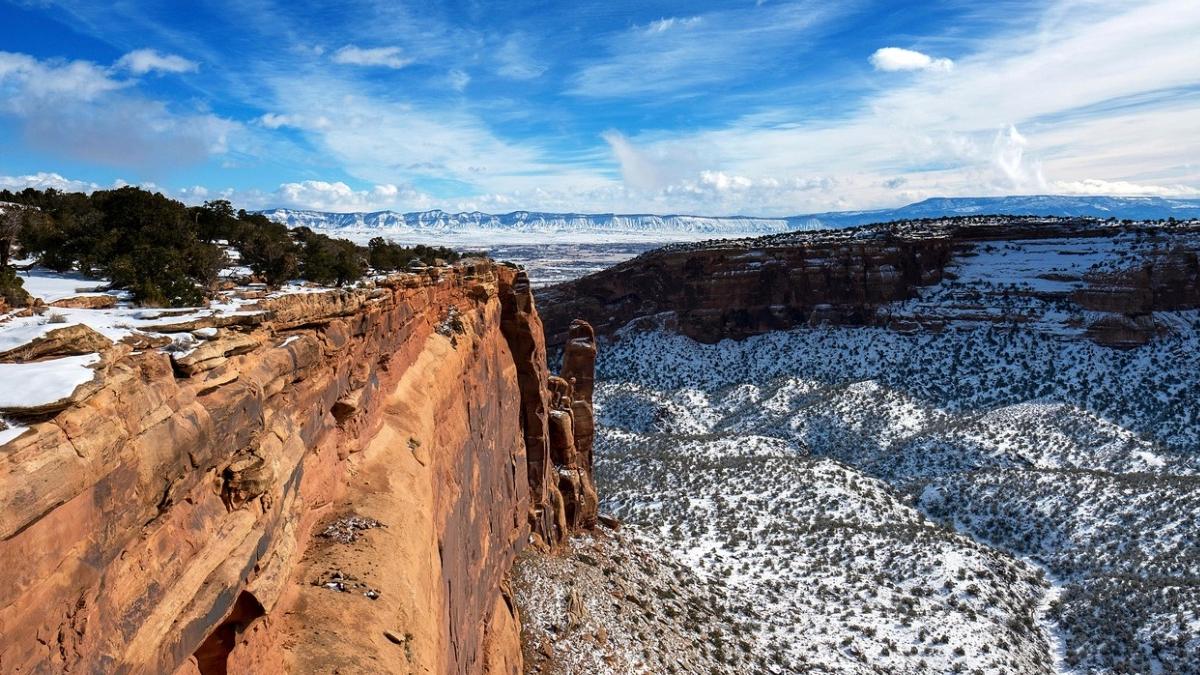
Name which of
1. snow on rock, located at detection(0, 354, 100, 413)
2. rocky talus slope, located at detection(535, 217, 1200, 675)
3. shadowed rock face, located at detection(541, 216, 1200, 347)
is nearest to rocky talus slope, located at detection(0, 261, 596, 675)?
snow on rock, located at detection(0, 354, 100, 413)

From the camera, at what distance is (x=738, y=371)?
234 feet

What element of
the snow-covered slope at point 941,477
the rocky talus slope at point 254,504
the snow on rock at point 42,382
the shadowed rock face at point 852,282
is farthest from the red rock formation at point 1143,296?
the snow on rock at point 42,382

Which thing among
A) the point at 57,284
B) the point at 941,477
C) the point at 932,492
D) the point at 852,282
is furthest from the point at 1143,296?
the point at 57,284

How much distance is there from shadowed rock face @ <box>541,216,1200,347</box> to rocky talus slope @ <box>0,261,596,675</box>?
208 ft

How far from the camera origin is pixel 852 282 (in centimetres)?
7400

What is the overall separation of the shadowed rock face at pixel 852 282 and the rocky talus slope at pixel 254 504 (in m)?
63.3

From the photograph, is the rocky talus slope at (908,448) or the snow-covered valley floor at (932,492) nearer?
the rocky talus slope at (908,448)

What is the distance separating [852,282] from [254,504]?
74.0m

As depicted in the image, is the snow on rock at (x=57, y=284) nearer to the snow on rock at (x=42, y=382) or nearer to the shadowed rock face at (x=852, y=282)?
the snow on rock at (x=42, y=382)

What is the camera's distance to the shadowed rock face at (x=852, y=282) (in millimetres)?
62719

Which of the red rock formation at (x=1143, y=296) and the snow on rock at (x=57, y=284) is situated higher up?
the snow on rock at (x=57, y=284)

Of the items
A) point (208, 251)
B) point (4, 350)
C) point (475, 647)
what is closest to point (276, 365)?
point (4, 350)

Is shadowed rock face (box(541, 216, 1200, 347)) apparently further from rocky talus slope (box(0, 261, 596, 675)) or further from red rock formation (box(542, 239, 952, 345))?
rocky talus slope (box(0, 261, 596, 675))

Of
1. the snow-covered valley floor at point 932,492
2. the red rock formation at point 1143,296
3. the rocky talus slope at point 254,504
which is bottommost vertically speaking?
the snow-covered valley floor at point 932,492
